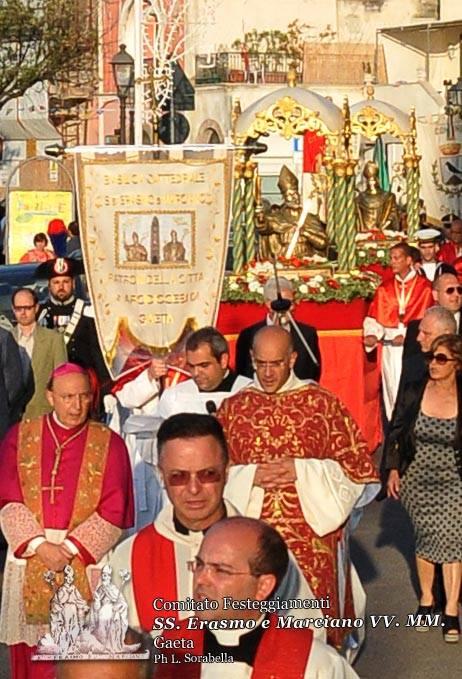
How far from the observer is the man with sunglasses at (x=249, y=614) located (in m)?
4.22

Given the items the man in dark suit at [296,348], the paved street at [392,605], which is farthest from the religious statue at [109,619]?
the man in dark suit at [296,348]

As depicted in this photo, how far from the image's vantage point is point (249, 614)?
14.1 ft

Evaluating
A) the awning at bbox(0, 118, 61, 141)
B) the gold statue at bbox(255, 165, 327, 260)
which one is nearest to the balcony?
the awning at bbox(0, 118, 61, 141)

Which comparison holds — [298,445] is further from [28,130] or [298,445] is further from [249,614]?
[28,130]

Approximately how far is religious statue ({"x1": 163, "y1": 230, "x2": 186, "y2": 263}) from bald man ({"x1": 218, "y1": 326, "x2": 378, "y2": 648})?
3393mm

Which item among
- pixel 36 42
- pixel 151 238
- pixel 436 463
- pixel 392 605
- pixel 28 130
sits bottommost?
pixel 392 605

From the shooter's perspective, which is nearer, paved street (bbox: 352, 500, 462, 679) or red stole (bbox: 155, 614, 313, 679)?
red stole (bbox: 155, 614, 313, 679)

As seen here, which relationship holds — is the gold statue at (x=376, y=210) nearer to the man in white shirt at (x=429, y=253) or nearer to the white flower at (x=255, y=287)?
the man in white shirt at (x=429, y=253)

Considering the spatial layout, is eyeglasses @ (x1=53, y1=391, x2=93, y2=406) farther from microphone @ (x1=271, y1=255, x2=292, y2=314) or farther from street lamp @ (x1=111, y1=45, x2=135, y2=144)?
street lamp @ (x1=111, y1=45, x2=135, y2=144)

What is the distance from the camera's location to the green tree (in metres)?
39.1

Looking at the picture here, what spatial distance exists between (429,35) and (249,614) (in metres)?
41.5

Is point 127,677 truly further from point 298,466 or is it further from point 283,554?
point 298,466

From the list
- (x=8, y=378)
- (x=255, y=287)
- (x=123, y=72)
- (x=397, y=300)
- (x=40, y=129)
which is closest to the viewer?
(x=8, y=378)

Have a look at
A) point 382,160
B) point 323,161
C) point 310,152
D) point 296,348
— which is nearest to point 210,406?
point 296,348
